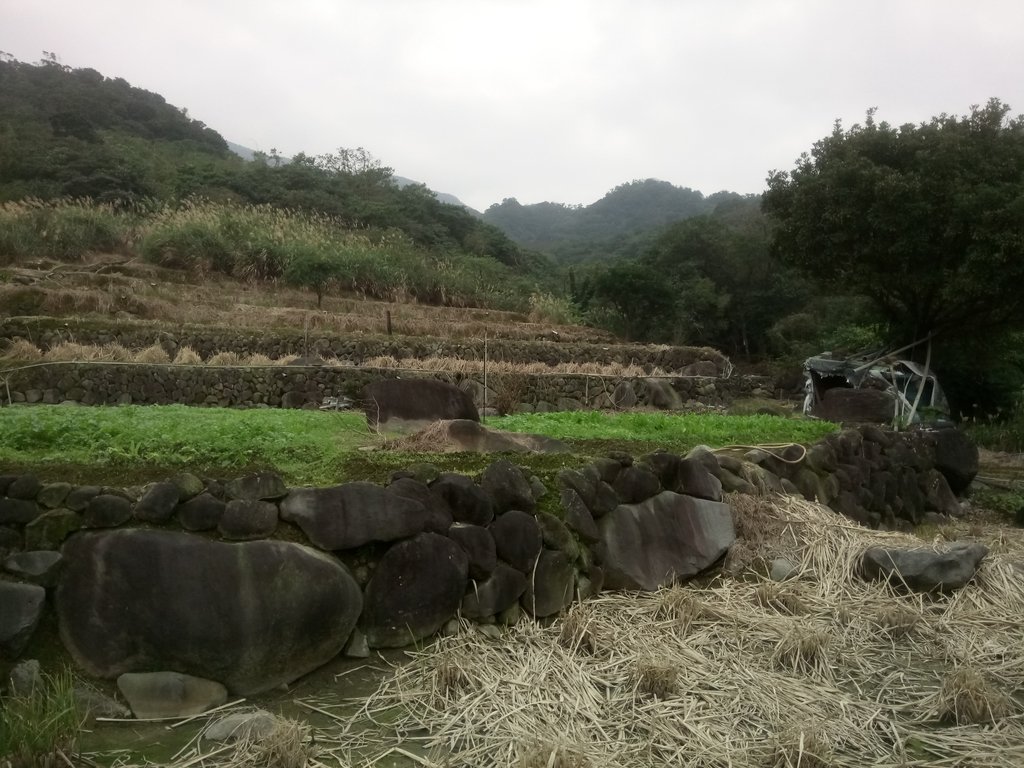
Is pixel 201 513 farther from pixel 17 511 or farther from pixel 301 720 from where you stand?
pixel 301 720

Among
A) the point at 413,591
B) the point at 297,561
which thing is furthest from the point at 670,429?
the point at 297,561

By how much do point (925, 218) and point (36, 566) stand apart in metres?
15.3

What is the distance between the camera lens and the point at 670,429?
7359 mm

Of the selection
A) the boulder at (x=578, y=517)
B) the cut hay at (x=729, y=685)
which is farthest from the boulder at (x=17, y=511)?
the boulder at (x=578, y=517)

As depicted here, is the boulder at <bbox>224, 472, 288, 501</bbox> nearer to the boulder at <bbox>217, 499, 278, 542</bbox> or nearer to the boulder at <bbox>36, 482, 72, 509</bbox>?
the boulder at <bbox>217, 499, 278, 542</bbox>

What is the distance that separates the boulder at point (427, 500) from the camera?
12.6 ft

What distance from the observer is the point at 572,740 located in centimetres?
309

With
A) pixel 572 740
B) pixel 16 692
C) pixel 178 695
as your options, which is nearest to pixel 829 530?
pixel 572 740

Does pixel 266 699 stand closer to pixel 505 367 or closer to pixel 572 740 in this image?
pixel 572 740

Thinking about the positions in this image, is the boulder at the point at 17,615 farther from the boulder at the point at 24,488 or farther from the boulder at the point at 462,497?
the boulder at the point at 462,497

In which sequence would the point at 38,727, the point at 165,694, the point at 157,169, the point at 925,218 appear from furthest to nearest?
the point at 157,169, the point at 925,218, the point at 165,694, the point at 38,727

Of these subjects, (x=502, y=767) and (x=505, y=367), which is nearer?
(x=502, y=767)

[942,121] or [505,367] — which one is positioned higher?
[942,121]

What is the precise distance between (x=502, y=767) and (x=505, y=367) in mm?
12172
